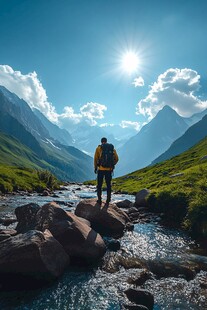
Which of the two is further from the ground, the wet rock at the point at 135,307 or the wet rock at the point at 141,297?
the wet rock at the point at 141,297

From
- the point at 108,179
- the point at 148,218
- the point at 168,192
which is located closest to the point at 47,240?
the point at 108,179

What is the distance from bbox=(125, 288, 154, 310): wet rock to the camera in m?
9.20

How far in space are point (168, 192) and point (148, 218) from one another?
3.66 m

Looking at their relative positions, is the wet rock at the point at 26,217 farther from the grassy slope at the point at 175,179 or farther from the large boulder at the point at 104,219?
the grassy slope at the point at 175,179

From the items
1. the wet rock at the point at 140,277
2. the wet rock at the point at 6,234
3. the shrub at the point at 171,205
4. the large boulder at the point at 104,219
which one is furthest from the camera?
the shrub at the point at 171,205

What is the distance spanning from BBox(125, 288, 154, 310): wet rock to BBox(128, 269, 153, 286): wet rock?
1133 millimetres

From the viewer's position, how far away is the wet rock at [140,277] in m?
10.9

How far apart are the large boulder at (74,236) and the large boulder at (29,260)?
1605 millimetres

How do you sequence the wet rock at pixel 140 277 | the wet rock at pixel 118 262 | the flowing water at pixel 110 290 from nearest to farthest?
the flowing water at pixel 110 290 < the wet rock at pixel 140 277 < the wet rock at pixel 118 262

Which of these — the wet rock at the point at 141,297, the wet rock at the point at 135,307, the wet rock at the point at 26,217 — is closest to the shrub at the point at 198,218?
the wet rock at the point at 141,297

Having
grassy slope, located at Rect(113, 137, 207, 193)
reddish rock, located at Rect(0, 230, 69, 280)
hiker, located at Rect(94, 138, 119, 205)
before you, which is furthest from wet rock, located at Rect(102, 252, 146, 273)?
grassy slope, located at Rect(113, 137, 207, 193)

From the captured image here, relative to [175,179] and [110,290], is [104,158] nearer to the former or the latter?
[110,290]

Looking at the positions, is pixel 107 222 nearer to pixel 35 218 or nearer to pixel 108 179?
pixel 108 179

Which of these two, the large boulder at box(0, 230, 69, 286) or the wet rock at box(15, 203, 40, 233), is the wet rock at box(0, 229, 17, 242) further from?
the large boulder at box(0, 230, 69, 286)
